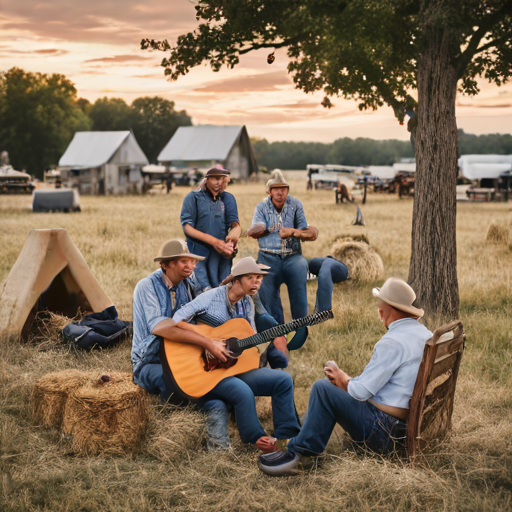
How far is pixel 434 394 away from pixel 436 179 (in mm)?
4864

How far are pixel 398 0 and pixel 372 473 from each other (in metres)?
6.51

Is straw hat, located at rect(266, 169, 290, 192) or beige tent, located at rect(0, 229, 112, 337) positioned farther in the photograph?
beige tent, located at rect(0, 229, 112, 337)

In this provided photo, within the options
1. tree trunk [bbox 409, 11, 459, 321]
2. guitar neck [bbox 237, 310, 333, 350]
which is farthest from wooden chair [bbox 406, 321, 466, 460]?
tree trunk [bbox 409, 11, 459, 321]

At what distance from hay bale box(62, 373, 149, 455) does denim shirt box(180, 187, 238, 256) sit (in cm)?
238

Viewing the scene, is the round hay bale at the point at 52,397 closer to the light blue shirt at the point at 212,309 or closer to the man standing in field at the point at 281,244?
the light blue shirt at the point at 212,309

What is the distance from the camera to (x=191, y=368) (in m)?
4.65

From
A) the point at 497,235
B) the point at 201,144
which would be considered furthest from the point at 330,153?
the point at 497,235

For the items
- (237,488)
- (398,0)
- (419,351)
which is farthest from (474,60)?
(237,488)

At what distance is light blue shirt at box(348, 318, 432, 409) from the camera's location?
3.83m

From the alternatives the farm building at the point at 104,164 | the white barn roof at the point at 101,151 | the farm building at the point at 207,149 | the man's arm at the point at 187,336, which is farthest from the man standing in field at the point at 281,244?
the farm building at the point at 207,149

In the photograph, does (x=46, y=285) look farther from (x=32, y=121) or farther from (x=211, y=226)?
(x=32, y=121)

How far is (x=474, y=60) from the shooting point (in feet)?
32.6

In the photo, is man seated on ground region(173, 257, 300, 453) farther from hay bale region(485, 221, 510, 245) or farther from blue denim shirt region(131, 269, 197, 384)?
hay bale region(485, 221, 510, 245)

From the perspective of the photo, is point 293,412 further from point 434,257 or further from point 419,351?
point 434,257
